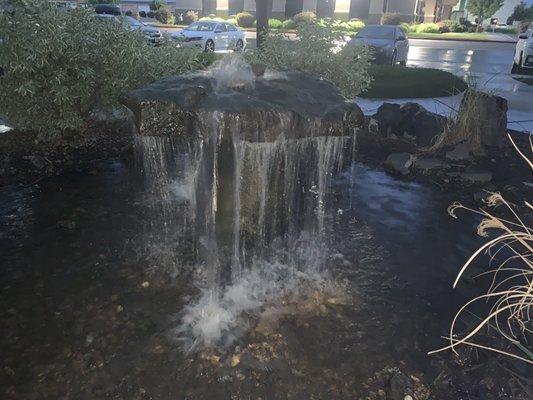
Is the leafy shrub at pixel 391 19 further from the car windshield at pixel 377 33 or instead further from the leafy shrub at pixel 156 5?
the car windshield at pixel 377 33

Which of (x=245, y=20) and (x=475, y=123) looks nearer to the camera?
(x=475, y=123)

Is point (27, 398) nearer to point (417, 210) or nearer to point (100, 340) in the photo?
point (100, 340)

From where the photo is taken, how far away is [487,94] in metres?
8.44

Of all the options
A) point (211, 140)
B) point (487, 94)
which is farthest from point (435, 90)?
point (211, 140)

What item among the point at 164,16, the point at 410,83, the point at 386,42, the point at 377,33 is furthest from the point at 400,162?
the point at 164,16

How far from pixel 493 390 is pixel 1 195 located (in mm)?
6494

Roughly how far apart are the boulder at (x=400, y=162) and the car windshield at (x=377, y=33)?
12.9m

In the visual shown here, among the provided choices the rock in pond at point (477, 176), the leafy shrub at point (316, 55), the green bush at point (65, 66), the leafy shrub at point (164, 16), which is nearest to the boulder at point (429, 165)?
the rock in pond at point (477, 176)

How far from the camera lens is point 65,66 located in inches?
278

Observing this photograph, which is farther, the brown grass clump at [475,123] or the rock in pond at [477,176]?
the brown grass clump at [475,123]

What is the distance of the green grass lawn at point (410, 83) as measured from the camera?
13084 mm

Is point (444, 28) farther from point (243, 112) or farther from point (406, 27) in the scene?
point (243, 112)

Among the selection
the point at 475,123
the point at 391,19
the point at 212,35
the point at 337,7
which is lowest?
the point at 475,123

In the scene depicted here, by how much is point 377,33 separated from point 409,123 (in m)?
12.0
